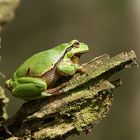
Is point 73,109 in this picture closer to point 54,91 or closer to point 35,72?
point 54,91

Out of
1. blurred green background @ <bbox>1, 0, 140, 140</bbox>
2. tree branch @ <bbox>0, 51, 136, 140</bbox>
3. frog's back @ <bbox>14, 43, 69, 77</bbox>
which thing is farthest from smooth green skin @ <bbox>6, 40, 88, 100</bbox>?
blurred green background @ <bbox>1, 0, 140, 140</bbox>

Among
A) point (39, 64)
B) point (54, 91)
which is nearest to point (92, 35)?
point (39, 64)

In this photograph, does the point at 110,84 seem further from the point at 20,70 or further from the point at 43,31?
the point at 43,31

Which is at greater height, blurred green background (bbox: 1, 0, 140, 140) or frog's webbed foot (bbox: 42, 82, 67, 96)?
frog's webbed foot (bbox: 42, 82, 67, 96)

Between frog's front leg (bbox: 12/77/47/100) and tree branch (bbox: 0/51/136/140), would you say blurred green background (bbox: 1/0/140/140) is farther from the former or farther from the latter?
tree branch (bbox: 0/51/136/140)

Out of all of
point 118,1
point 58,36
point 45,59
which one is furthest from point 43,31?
point 45,59

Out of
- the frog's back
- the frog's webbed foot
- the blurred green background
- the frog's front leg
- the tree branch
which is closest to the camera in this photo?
the tree branch
